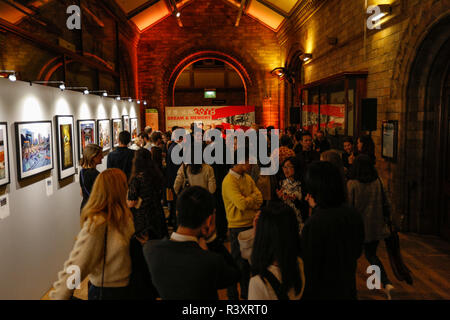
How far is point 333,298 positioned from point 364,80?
5697 millimetres

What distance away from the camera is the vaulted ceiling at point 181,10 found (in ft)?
38.4

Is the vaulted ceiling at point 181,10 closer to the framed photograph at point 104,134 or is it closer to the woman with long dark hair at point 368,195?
the framed photograph at point 104,134

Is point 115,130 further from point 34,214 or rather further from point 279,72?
point 279,72

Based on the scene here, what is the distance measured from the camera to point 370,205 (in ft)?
11.8

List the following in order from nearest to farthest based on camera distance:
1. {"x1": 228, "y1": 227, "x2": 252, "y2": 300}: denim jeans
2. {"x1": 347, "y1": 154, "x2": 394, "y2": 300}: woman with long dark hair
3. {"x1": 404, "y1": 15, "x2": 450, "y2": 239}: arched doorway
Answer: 1. {"x1": 228, "y1": 227, "x2": 252, "y2": 300}: denim jeans
2. {"x1": 347, "y1": 154, "x2": 394, "y2": 300}: woman with long dark hair
3. {"x1": 404, "y1": 15, "x2": 450, "y2": 239}: arched doorway

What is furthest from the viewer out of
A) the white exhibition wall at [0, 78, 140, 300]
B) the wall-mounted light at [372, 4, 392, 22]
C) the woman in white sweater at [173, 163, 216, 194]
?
the wall-mounted light at [372, 4, 392, 22]

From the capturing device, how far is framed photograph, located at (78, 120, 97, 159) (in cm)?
547

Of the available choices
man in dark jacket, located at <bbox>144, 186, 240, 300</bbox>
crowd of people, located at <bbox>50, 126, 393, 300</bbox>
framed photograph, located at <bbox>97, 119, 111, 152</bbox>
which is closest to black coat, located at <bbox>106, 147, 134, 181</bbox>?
framed photograph, located at <bbox>97, 119, 111, 152</bbox>

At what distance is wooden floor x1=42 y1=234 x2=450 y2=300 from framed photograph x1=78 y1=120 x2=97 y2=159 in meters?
2.02

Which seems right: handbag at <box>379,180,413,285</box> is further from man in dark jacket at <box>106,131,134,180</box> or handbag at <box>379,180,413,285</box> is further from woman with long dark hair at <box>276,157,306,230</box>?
man in dark jacket at <box>106,131,134,180</box>

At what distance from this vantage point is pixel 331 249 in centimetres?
199
